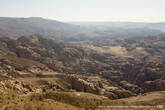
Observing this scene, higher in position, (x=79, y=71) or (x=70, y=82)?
(x=70, y=82)

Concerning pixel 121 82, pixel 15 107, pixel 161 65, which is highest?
pixel 15 107

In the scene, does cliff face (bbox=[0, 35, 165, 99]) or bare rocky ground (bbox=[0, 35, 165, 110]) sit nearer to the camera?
bare rocky ground (bbox=[0, 35, 165, 110])

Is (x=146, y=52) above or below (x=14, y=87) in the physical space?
below

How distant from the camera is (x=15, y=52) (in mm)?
102562

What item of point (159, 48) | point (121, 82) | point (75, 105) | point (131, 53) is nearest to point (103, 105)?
point (75, 105)

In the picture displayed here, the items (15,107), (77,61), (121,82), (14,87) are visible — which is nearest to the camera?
(15,107)

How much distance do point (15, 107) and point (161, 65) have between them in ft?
285

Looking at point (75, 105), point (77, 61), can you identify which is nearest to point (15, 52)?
point (77, 61)

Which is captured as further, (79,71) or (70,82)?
(79,71)

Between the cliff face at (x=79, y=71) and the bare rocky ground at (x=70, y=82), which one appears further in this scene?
the cliff face at (x=79, y=71)

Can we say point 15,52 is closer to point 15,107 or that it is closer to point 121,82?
point 121,82

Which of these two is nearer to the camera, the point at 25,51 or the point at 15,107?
the point at 15,107

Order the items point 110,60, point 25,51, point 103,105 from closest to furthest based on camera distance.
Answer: point 103,105
point 25,51
point 110,60

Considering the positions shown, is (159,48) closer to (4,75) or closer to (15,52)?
(15,52)
